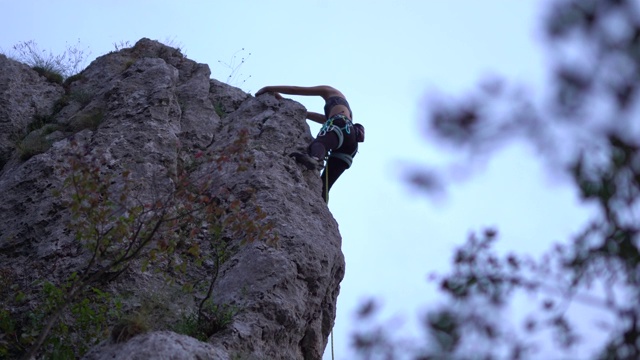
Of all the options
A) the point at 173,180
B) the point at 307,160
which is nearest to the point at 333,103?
the point at 307,160

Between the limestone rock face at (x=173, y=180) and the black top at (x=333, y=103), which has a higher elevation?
the black top at (x=333, y=103)

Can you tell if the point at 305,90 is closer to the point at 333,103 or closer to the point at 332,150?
the point at 333,103

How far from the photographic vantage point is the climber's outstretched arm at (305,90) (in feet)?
37.7

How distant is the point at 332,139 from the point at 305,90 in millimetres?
1248

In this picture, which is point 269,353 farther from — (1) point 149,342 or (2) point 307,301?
(1) point 149,342

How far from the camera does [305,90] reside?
11648 mm

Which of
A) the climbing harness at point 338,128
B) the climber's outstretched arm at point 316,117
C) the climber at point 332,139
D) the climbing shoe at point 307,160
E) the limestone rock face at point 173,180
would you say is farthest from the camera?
the climber's outstretched arm at point 316,117

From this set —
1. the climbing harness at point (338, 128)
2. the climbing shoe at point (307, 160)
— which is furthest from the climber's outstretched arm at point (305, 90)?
the climbing shoe at point (307, 160)

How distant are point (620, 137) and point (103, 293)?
16.1 feet

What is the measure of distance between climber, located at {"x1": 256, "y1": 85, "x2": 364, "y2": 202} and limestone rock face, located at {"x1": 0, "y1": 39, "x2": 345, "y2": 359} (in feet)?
0.64

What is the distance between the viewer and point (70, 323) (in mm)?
7586

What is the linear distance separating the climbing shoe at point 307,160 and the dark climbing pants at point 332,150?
0.11 m

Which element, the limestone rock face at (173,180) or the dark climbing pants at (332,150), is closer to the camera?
the limestone rock face at (173,180)

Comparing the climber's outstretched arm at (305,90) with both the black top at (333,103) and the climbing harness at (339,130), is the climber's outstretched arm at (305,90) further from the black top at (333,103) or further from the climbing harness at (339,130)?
the climbing harness at (339,130)
